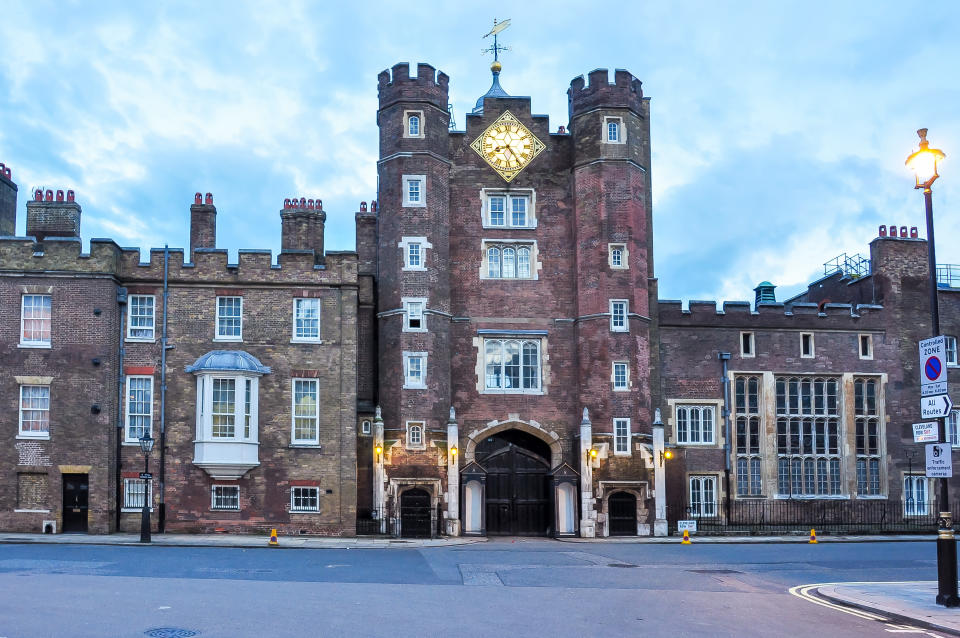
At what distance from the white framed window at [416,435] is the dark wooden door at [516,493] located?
315 centimetres

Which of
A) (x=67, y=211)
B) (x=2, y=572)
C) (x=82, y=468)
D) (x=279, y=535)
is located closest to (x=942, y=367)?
(x=2, y=572)

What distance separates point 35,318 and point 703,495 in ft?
89.8

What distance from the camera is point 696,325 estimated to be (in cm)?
4366

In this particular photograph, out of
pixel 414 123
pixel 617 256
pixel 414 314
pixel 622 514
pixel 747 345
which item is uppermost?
pixel 414 123

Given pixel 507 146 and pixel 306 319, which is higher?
pixel 507 146

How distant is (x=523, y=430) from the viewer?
40.4 m

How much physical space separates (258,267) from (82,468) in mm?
9290

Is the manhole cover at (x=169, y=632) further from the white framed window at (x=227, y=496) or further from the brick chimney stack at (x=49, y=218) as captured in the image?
the brick chimney stack at (x=49, y=218)

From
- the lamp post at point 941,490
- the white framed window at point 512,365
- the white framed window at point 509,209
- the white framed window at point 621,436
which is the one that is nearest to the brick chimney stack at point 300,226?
the white framed window at point 509,209

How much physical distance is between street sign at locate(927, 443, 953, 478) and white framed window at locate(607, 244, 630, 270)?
76.0 ft

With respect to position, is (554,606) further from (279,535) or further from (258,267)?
(258,267)

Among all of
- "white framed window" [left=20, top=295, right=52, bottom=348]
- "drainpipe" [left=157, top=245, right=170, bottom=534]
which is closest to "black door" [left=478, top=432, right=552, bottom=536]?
"drainpipe" [left=157, top=245, right=170, bottom=534]

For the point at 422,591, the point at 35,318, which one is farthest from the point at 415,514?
the point at 422,591

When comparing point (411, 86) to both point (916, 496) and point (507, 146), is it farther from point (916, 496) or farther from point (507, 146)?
point (916, 496)
